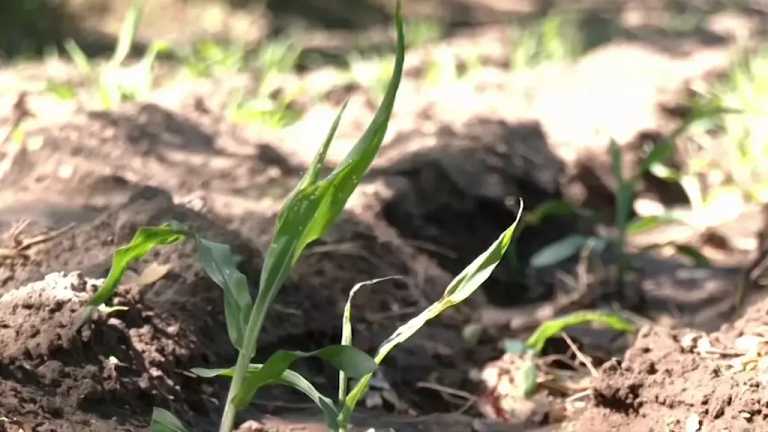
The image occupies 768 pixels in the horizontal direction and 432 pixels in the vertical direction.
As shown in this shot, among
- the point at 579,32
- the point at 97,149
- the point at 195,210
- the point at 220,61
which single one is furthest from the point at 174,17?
the point at 195,210

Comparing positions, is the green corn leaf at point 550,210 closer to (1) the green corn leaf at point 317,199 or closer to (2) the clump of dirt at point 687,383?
(2) the clump of dirt at point 687,383

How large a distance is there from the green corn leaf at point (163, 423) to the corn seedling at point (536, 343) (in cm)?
95

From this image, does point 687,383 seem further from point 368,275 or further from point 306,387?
point 368,275

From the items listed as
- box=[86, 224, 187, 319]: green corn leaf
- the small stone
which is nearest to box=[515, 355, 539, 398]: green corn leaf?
the small stone

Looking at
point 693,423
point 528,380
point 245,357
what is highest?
point 245,357

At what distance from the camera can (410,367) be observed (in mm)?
2590

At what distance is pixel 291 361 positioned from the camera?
5.36ft

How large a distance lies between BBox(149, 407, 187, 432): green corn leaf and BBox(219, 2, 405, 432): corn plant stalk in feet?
0.26

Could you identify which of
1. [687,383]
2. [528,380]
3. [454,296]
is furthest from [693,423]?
[528,380]

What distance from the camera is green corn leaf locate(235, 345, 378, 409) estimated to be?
1.62 m

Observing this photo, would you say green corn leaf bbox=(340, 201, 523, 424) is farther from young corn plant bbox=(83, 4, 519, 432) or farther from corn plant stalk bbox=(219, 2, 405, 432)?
corn plant stalk bbox=(219, 2, 405, 432)

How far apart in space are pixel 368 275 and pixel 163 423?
3.62ft

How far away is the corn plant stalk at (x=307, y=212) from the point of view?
165cm

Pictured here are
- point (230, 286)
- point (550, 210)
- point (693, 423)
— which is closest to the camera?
point (230, 286)
